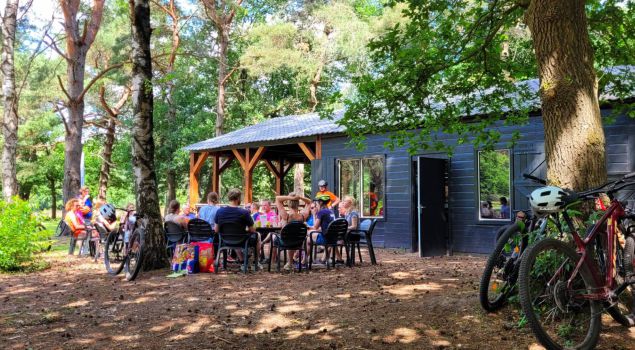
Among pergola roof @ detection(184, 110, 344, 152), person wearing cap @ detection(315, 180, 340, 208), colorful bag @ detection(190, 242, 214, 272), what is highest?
pergola roof @ detection(184, 110, 344, 152)

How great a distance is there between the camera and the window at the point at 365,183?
1341 cm

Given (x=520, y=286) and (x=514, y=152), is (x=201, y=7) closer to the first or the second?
(x=514, y=152)

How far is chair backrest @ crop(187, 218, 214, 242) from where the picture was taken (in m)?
8.13

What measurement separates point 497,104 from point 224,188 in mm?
26735

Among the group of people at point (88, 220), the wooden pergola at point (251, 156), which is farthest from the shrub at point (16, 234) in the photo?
the wooden pergola at point (251, 156)

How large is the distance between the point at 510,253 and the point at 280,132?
39.7 ft

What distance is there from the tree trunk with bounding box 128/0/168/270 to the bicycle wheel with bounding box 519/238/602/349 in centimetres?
578

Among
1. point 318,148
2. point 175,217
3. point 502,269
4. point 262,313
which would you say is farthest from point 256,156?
point 502,269

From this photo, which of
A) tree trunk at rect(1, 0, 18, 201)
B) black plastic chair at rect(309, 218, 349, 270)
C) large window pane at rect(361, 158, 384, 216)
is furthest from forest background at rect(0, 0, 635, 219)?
black plastic chair at rect(309, 218, 349, 270)

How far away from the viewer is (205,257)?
26.7ft

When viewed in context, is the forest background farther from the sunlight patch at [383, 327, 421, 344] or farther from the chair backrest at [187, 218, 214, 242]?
the sunlight patch at [383, 327, 421, 344]

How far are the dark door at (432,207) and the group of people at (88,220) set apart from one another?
5.50 meters

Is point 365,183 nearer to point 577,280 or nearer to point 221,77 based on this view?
point 577,280

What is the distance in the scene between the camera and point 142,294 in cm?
629
